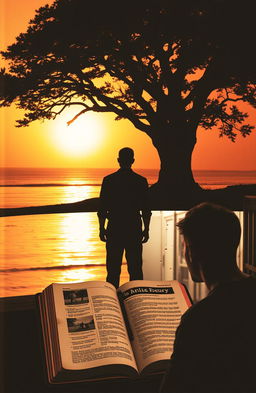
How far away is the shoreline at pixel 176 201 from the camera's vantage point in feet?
49.1

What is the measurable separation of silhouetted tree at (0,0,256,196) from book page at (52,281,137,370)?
43.8 feet

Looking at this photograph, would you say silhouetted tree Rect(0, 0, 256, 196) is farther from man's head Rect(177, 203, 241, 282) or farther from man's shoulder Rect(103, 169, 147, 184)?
man's head Rect(177, 203, 241, 282)

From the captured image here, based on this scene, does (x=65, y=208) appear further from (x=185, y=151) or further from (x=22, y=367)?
(x=22, y=367)

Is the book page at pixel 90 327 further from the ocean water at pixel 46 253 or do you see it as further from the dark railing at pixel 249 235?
the ocean water at pixel 46 253

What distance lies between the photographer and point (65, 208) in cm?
1705

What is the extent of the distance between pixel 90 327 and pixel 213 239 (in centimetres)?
40

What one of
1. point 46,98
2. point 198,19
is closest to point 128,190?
point 198,19

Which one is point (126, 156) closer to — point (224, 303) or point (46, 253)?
point (224, 303)

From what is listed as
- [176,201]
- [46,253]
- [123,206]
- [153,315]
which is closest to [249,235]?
[123,206]

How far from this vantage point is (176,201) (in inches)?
595

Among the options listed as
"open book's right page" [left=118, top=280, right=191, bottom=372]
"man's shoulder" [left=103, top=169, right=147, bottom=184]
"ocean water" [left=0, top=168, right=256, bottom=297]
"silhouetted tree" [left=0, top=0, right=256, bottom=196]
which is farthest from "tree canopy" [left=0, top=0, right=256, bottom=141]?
"open book's right page" [left=118, top=280, right=191, bottom=372]

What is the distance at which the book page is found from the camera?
1.11 m

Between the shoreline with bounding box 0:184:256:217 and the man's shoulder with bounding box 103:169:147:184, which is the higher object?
the man's shoulder with bounding box 103:169:147:184

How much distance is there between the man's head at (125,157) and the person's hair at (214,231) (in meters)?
3.38
